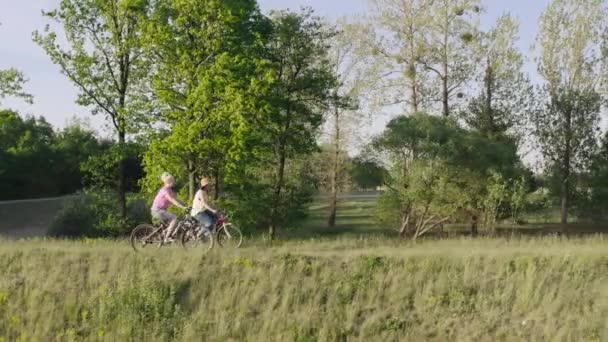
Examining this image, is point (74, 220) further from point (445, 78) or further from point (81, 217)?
point (445, 78)

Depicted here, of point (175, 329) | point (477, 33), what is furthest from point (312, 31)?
point (175, 329)

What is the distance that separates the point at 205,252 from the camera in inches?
553

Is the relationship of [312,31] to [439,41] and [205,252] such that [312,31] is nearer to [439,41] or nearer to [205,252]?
[439,41]

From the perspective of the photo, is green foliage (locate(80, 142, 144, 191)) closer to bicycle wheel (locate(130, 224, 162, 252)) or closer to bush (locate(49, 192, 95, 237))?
bush (locate(49, 192, 95, 237))

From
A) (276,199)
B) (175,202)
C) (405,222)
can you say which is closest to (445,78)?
(405,222)

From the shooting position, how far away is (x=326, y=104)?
3316 centimetres

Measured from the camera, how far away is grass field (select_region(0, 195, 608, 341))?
12117 millimetres

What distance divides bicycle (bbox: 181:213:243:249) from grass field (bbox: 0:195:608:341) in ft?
2.44

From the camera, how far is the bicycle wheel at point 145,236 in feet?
48.7

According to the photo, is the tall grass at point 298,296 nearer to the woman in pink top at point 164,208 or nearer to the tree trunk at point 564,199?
the woman in pink top at point 164,208

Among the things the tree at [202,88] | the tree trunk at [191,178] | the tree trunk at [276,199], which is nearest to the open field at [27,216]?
the tree trunk at [276,199]

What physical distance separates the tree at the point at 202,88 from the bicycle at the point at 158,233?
31.9ft

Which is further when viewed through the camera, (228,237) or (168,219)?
(228,237)

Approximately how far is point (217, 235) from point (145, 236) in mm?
1678
